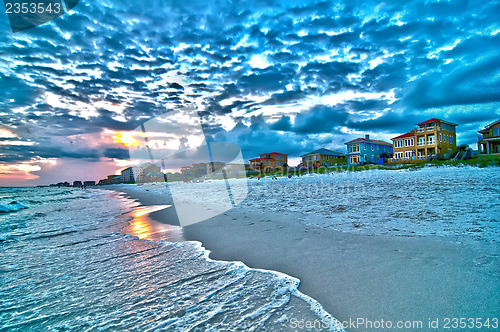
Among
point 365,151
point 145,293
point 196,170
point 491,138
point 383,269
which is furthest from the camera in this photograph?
point 196,170

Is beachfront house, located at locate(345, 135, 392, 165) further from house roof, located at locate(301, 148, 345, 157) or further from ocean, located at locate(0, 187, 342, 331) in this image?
ocean, located at locate(0, 187, 342, 331)

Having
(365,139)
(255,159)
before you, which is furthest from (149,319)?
(255,159)

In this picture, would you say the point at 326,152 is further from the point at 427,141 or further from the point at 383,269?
the point at 383,269

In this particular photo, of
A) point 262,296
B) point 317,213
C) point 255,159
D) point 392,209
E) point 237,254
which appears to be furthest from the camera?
point 255,159

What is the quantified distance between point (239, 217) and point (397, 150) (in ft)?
168

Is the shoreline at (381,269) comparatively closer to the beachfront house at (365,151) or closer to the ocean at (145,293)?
the ocean at (145,293)

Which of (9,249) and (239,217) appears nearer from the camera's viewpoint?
(9,249)

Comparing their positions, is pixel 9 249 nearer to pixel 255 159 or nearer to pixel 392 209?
pixel 392 209

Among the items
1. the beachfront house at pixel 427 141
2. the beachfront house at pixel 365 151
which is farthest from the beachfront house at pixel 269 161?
the beachfront house at pixel 427 141

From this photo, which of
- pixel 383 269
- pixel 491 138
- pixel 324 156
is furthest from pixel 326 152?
pixel 383 269

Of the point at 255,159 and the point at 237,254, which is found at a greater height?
the point at 255,159

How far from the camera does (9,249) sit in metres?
5.97

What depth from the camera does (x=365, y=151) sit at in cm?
5397

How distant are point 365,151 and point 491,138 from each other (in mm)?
21400
